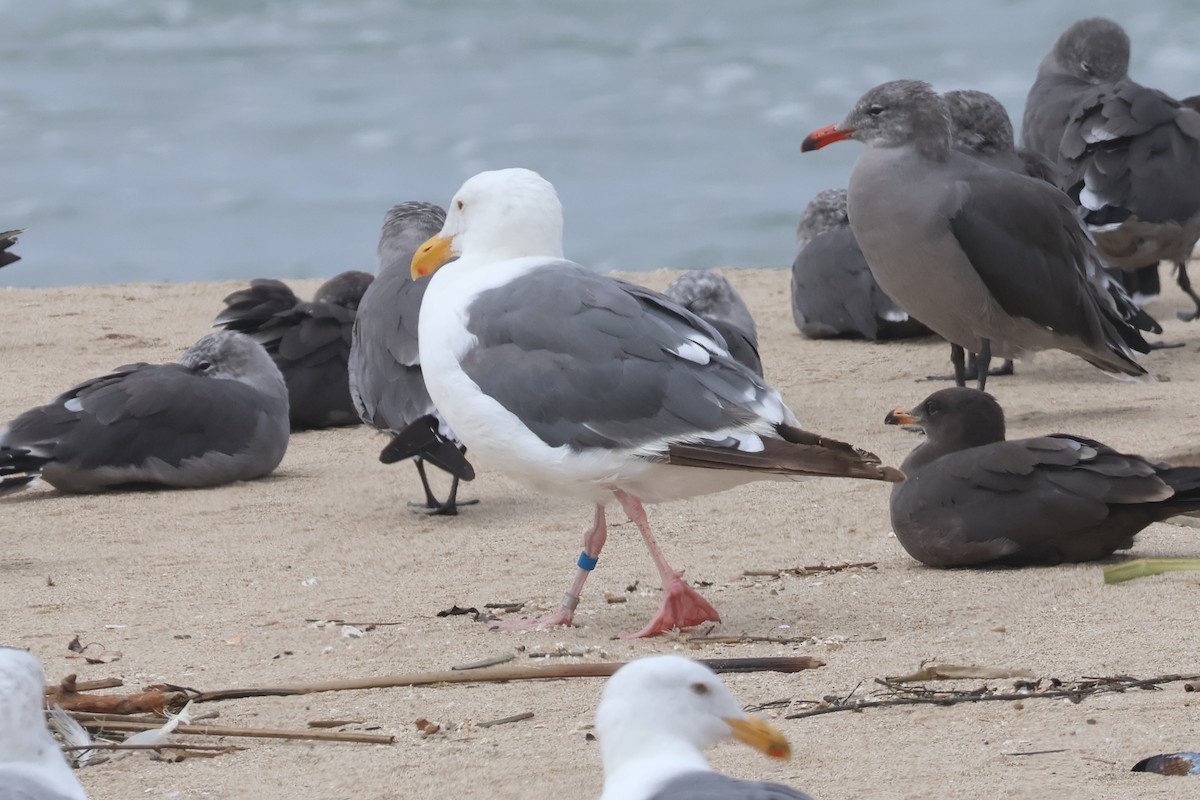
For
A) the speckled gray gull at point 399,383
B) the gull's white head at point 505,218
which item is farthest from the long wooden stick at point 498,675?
the speckled gray gull at point 399,383

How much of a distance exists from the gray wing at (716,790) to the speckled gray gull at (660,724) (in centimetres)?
2

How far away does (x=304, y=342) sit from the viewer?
10.3 m

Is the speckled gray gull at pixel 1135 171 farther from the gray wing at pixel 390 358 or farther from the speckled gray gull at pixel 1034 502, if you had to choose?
the speckled gray gull at pixel 1034 502

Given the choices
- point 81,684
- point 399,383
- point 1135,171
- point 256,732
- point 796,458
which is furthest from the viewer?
point 1135,171

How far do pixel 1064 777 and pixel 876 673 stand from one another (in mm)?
1016

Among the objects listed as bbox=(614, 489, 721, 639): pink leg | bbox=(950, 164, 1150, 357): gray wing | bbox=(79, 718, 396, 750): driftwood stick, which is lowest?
bbox=(614, 489, 721, 639): pink leg

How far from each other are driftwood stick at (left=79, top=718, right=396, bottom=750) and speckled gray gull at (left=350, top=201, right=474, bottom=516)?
9.89 feet

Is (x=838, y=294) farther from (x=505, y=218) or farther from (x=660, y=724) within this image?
(x=660, y=724)

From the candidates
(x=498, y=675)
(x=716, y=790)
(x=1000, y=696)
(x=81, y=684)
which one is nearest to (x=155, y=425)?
(x=81, y=684)

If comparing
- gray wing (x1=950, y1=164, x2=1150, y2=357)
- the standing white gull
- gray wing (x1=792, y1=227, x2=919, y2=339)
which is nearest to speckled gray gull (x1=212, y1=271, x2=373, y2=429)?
gray wing (x1=792, y1=227, x2=919, y2=339)

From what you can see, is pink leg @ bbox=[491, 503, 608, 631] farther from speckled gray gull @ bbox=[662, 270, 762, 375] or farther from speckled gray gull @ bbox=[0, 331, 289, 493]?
speckled gray gull @ bbox=[662, 270, 762, 375]

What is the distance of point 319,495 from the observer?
27.9 feet

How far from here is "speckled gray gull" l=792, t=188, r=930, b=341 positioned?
38.5ft

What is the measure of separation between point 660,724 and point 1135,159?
9072mm
